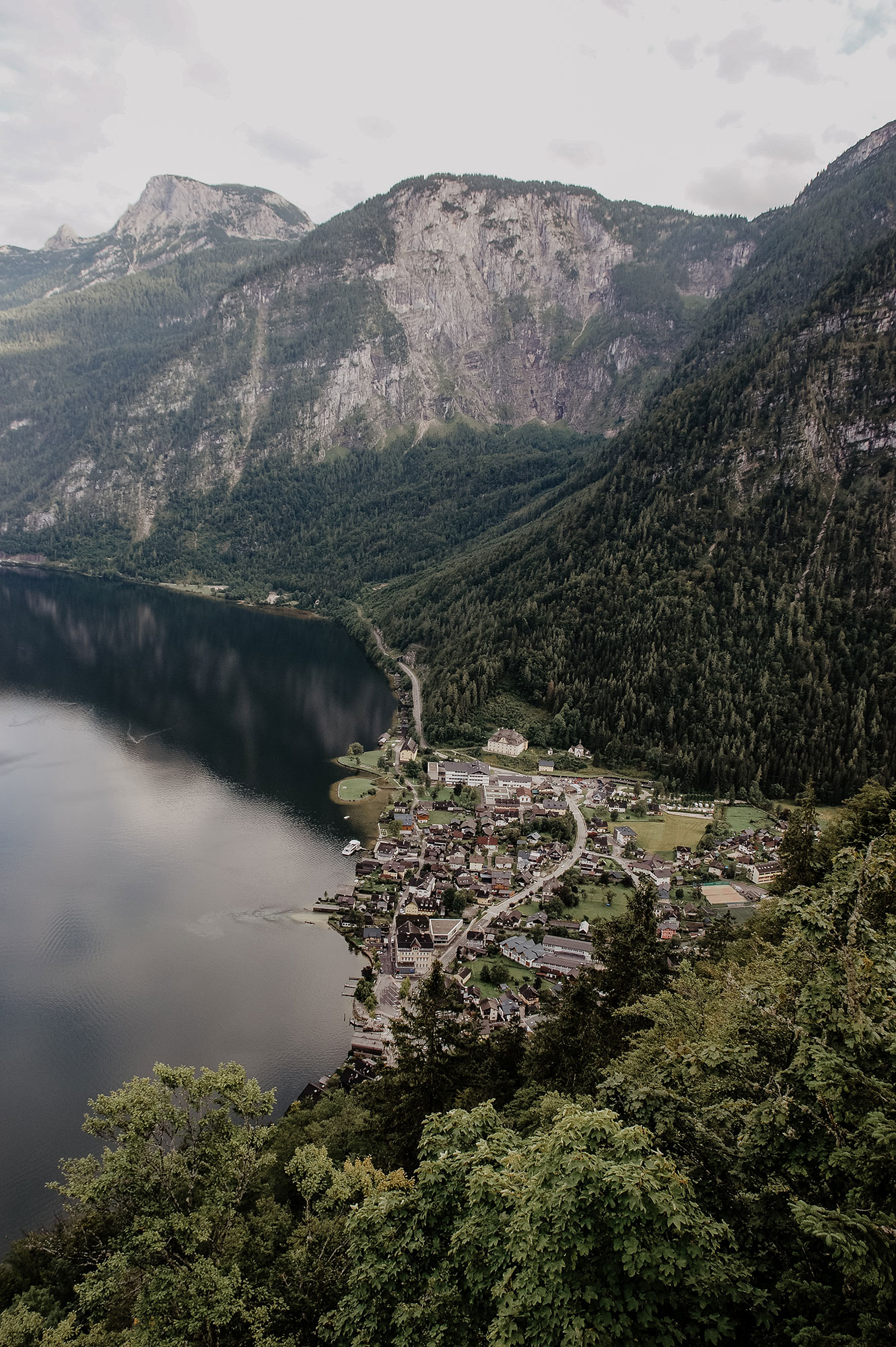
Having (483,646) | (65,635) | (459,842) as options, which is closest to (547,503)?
(483,646)

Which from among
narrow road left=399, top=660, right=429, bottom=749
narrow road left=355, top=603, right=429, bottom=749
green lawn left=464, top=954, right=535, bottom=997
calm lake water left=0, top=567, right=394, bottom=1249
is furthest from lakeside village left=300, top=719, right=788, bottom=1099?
narrow road left=355, top=603, right=429, bottom=749

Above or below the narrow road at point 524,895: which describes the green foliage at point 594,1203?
above

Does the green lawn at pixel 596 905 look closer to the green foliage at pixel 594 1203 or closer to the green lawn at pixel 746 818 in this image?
the green lawn at pixel 746 818

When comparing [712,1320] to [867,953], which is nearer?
[712,1320]

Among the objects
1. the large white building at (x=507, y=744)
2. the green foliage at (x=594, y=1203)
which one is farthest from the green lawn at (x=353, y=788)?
the green foliage at (x=594, y=1203)

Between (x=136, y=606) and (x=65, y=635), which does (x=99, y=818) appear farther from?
(x=136, y=606)
